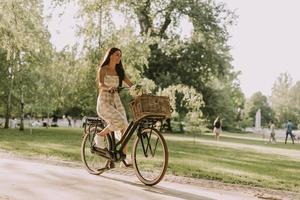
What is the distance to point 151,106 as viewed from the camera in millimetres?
6910

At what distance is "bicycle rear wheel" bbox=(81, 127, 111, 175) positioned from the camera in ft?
26.7

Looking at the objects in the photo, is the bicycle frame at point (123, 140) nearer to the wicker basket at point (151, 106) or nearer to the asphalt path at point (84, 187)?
the wicker basket at point (151, 106)

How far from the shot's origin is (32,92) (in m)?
33.8

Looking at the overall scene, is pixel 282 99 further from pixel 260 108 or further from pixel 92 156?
pixel 92 156

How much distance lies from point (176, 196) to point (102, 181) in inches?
57.1

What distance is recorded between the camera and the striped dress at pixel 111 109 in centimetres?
764

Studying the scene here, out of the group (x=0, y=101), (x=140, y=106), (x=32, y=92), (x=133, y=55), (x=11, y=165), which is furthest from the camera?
(x=0, y=101)

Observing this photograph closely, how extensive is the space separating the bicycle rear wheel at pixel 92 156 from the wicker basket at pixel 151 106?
1251 mm

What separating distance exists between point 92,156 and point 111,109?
4.28ft

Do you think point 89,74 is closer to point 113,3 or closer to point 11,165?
point 113,3

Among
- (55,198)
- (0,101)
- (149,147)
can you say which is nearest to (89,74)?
(149,147)

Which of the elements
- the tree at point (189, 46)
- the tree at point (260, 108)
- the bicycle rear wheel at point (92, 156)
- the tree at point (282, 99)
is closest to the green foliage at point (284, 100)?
the tree at point (282, 99)

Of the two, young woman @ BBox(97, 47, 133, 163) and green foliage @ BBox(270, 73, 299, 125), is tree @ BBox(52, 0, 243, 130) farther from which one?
green foliage @ BBox(270, 73, 299, 125)

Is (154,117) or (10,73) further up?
(10,73)
